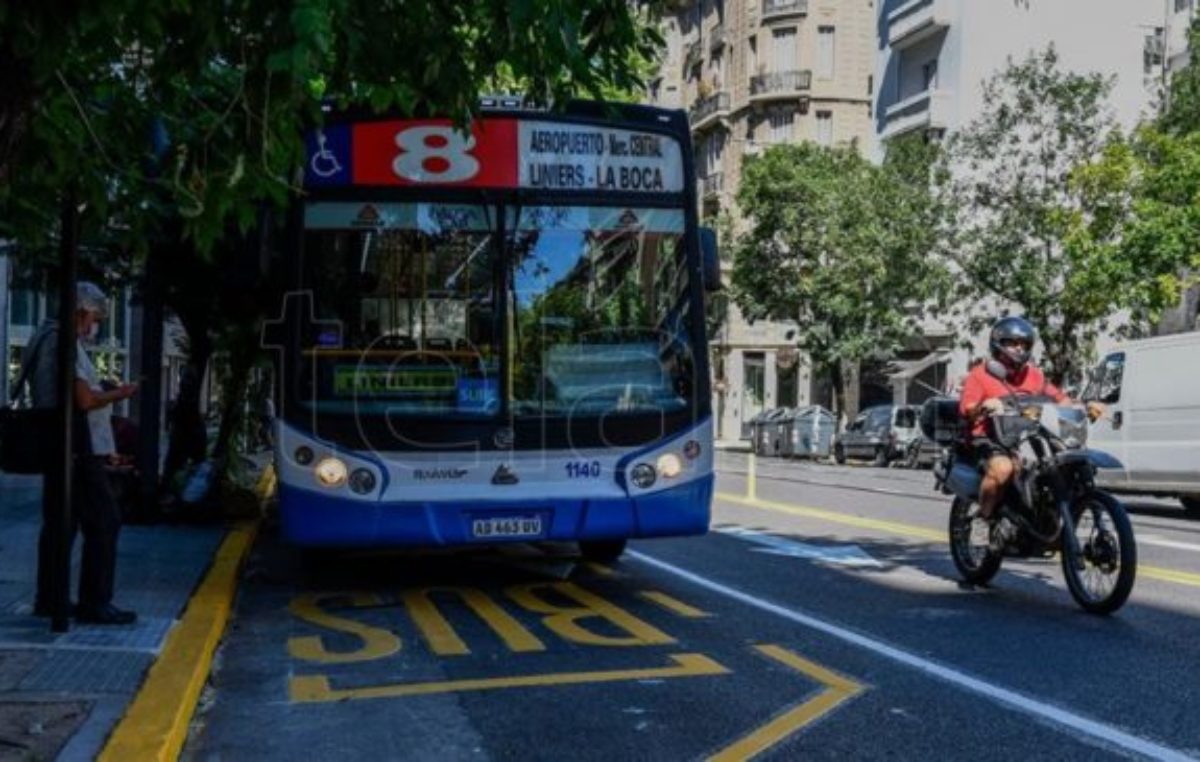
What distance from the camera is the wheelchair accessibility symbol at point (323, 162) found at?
9.07 meters

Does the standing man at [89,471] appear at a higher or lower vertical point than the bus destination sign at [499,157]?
lower

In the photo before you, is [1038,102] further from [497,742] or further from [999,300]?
[497,742]

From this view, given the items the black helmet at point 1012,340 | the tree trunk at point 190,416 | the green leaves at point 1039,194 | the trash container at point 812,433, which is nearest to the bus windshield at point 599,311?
the black helmet at point 1012,340

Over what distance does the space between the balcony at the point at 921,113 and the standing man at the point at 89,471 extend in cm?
4255

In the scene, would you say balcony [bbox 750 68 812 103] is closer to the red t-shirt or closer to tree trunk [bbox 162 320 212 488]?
tree trunk [bbox 162 320 212 488]

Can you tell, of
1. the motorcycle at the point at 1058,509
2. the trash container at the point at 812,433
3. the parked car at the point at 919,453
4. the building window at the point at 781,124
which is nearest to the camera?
the motorcycle at the point at 1058,509

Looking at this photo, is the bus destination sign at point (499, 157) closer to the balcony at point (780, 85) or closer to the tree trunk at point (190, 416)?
the tree trunk at point (190, 416)

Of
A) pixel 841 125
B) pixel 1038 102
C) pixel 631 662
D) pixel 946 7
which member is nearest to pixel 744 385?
pixel 841 125

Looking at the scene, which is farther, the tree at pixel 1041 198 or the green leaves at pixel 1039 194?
the green leaves at pixel 1039 194

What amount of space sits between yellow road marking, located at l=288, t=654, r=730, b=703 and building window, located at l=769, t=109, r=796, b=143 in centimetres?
5982

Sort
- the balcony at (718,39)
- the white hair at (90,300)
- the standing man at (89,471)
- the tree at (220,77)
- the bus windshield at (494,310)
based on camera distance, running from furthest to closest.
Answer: the balcony at (718,39) → the bus windshield at (494,310) → the white hair at (90,300) → the standing man at (89,471) → the tree at (220,77)

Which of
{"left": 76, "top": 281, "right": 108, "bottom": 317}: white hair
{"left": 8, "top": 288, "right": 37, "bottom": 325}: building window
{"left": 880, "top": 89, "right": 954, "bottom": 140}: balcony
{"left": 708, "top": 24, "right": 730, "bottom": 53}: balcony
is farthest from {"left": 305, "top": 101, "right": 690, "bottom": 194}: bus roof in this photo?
{"left": 708, "top": 24, "right": 730, "bottom": 53}: balcony

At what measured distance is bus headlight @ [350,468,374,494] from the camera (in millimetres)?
8789

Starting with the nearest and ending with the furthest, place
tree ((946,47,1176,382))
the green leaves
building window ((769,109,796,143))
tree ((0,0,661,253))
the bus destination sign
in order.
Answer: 1. tree ((0,0,661,253))
2. the bus destination sign
3. tree ((946,47,1176,382))
4. the green leaves
5. building window ((769,109,796,143))
